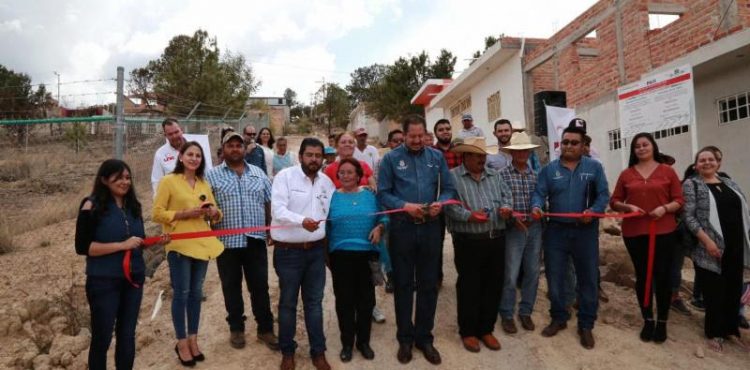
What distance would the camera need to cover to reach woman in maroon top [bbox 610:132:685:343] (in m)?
4.09

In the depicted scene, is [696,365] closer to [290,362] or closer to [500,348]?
[500,348]

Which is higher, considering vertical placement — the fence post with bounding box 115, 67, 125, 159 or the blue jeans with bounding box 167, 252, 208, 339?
the fence post with bounding box 115, 67, 125, 159

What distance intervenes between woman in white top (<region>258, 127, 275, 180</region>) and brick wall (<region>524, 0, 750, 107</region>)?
751 cm

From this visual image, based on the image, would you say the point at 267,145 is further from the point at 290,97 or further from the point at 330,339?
the point at 290,97

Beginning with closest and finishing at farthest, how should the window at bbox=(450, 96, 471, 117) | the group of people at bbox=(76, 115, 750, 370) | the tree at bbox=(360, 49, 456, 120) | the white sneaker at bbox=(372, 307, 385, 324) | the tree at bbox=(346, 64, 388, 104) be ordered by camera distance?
the group of people at bbox=(76, 115, 750, 370)
the white sneaker at bbox=(372, 307, 385, 324)
the window at bbox=(450, 96, 471, 117)
the tree at bbox=(360, 49, 456, 120)
the tree at bbox=(346, 64, 388, 104)

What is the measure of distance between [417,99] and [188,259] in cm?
2497

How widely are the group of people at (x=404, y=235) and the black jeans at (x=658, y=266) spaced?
0.02 meters

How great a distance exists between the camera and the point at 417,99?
27469mm

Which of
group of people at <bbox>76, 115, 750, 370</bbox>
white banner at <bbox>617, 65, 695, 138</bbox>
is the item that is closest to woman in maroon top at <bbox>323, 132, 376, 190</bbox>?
group of people at <bbox>76, 115, 750, 370</bbox>

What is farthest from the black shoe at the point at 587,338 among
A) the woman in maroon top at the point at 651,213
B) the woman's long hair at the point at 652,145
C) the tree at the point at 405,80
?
the tree at the point at 405,80

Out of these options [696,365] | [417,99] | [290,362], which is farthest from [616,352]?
[417,99]

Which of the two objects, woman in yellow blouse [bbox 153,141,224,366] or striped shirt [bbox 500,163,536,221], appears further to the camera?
striped shirt [bbox 500,163,536,221]

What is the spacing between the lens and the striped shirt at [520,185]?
14.3ft

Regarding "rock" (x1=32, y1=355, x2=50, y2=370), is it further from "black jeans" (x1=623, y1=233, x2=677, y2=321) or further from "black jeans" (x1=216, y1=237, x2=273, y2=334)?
"black jeans" (x1=623, y1=233, x2=677, y2=321)
